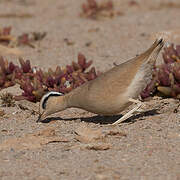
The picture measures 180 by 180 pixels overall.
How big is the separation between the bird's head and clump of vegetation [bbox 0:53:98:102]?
34.9 inches

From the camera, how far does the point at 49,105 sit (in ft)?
22.0

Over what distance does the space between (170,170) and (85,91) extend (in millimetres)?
2080

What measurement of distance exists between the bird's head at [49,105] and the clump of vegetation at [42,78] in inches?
34.9

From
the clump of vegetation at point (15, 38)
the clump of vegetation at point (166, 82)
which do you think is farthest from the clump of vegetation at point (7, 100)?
the clump of vegetation at point (15, 38)

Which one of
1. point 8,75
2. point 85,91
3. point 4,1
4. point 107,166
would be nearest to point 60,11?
point 4,1

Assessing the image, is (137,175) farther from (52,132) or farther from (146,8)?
(146,8)

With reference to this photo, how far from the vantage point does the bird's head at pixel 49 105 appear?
668 cm

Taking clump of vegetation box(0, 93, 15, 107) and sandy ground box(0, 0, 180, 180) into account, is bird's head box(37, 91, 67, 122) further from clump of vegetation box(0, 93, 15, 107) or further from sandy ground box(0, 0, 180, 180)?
clump of vegetation box(0, 93, 15, 107)

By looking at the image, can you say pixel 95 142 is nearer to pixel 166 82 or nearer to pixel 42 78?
pixel 166 82

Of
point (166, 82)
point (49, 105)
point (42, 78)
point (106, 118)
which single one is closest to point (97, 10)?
point (42, 78)

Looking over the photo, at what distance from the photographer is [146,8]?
16016 mm

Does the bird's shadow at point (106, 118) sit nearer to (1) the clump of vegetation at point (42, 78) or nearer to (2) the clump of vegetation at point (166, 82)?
(2) the clump of vegetation at point (166, 82)

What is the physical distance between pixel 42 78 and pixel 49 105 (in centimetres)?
147

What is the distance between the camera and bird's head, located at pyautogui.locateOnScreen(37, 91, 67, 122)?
21.9 ft
